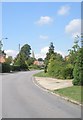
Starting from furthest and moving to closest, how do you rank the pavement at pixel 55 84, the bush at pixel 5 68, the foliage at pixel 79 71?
the bush at pixel 5 68, the pavement at pixel 55 84, the foliage at pixel 79 71

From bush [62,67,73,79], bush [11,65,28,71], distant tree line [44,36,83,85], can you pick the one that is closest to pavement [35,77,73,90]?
distant tree line [44,36,83,85]

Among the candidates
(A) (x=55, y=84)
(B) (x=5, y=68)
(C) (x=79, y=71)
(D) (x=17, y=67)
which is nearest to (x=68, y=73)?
(A) (x=55, y=84)

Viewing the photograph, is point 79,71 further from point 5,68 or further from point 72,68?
point 5,68

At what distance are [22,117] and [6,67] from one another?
64.4 metres

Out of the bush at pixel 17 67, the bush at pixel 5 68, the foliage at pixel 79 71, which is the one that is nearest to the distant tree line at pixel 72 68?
the foliage at pixel 79 71

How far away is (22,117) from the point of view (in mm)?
11555

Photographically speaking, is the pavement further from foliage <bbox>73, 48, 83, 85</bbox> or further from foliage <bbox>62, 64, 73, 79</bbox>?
foliage <bbox>62, 64, 73, 79</bbox>

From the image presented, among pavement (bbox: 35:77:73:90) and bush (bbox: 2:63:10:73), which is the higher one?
bush (bbox: 2:63:10:73)

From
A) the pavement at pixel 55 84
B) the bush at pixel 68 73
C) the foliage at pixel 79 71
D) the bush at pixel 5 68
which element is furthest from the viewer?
the bush at pixel 5 68

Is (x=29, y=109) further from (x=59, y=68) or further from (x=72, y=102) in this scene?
(x=59, y=68)

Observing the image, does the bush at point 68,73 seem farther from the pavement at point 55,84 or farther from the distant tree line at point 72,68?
the pavement at point 55,84

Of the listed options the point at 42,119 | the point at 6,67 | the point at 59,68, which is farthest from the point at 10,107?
the point at 6,67

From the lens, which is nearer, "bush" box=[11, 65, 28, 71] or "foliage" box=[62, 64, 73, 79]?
"foliage" box=[62, 64, 73, 79]

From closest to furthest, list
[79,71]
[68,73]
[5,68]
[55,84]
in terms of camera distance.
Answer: [79,71]
[55,84]
[68,73]
[5,68]
